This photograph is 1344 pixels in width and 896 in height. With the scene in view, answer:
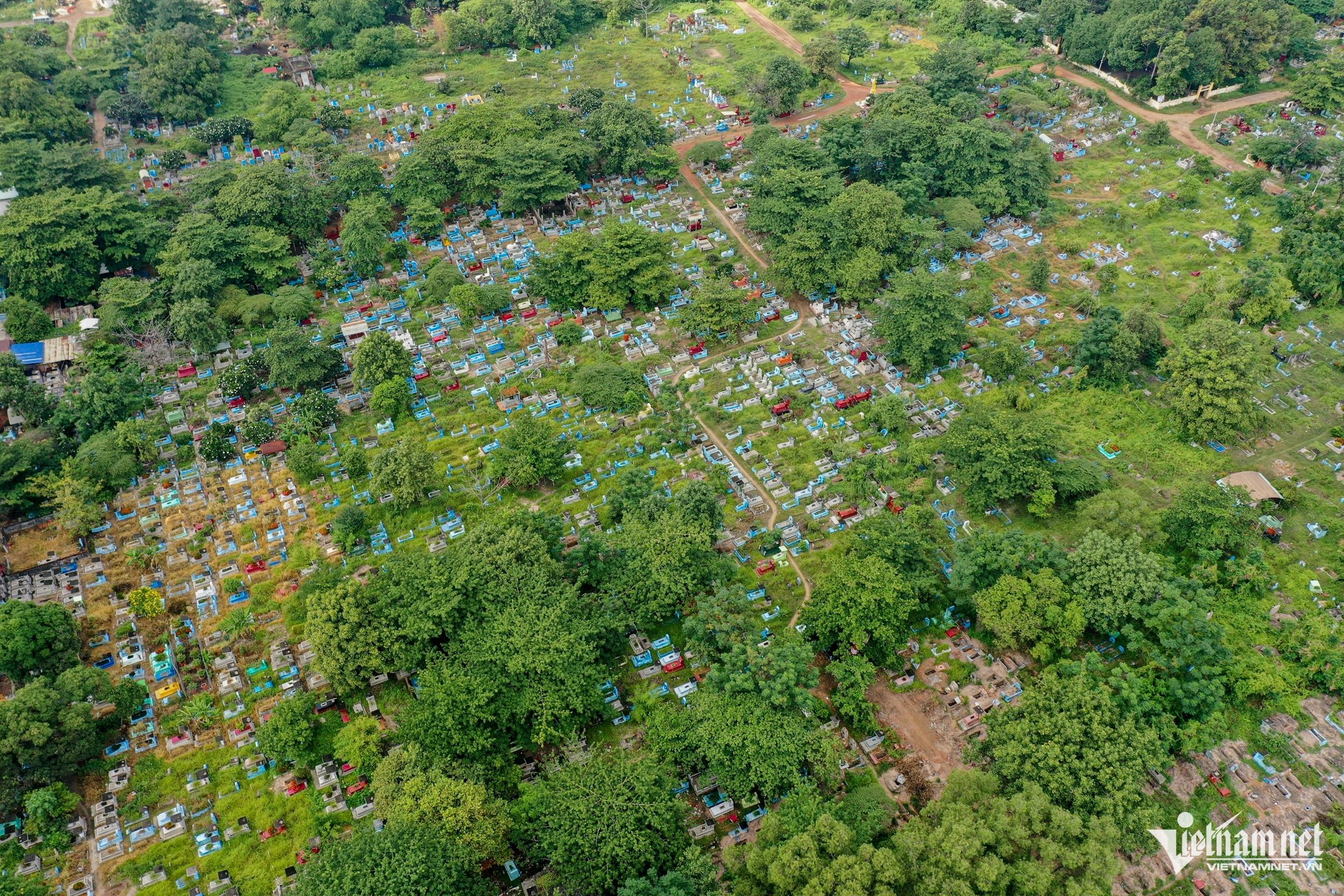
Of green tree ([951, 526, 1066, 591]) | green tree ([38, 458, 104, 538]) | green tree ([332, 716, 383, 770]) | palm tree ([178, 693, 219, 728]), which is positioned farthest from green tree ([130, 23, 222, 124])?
green tree ([951, 526, 1066, 591])

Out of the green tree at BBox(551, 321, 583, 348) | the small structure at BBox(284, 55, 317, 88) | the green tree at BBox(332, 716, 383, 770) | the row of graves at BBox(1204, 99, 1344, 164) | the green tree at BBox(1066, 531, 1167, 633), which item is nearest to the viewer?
the green tree at BBox(332, 716, 383, 770)

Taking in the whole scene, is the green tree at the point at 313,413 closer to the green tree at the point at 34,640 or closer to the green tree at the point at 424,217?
the green tree at the point at 34,640

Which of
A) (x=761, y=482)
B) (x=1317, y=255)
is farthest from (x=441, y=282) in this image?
(x=1317, y=255)

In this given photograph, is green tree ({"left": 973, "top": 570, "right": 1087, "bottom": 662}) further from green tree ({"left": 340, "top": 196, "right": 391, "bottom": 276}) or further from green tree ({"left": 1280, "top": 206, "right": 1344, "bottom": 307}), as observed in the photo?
green tree ({"left": 340, "top": 196, "right": 391, "bottom": 276})

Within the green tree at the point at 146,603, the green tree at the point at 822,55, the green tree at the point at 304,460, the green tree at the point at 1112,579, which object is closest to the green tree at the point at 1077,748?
the green tree at the point at 1112,579

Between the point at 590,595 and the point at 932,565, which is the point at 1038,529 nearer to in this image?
the point at 932,565

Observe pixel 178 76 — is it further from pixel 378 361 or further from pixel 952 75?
pixel 952 75
